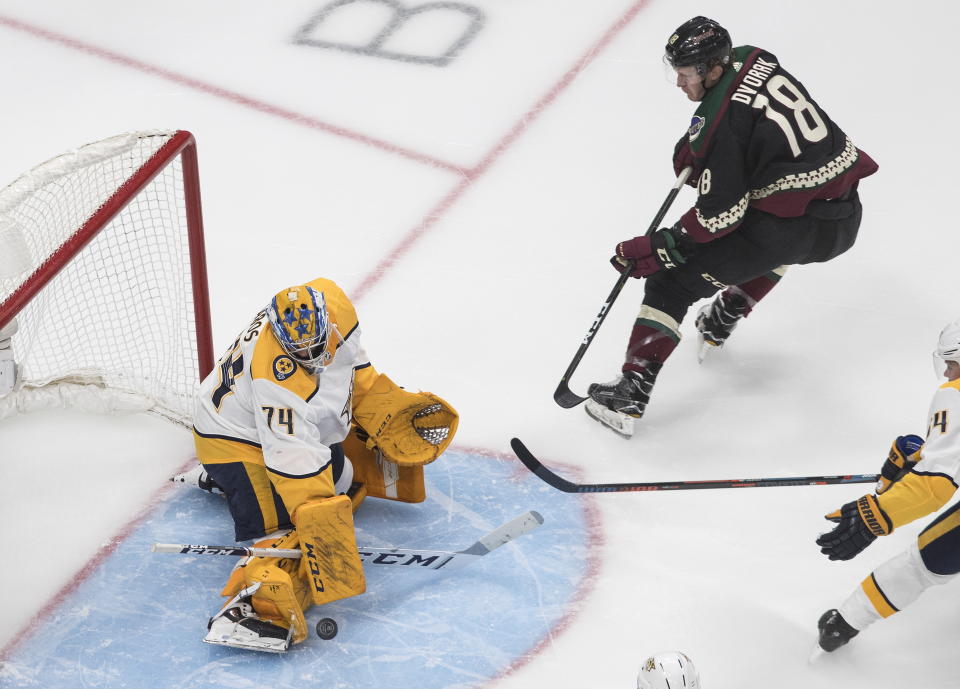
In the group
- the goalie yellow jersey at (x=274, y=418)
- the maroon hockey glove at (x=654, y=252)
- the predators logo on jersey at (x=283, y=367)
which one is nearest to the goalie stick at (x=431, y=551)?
the goalie yellow jersey at (x=274, y=418)

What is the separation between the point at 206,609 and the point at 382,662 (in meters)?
0.45

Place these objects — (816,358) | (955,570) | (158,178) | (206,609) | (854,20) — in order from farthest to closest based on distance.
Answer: (854,20) → (816,358) → (158,178) → (206,609) → (955,570)

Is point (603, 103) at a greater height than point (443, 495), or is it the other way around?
point (603, 103)

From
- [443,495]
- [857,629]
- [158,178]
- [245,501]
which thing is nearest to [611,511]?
[443,495]

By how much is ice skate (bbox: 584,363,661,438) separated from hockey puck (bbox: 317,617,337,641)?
1.01 meters

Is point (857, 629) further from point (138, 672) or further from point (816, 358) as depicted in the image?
point (138, 672)

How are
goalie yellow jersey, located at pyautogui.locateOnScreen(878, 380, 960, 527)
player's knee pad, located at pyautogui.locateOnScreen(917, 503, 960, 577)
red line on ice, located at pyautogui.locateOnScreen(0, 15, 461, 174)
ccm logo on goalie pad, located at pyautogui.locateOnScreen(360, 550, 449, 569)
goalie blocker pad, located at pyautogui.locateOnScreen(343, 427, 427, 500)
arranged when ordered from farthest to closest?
red line on ice, located at pyautogui.locateOnScreen(0, 15, 461, 174)
goalie blocker pad, located at pyautogui.locateOnScreen(343, 427, 427, 500)
ccm logo on goalie pad, located at pyautogui.locateOnScreen(360, 550, 449, 569)
player's knee pad, located at pyautogui.locateOnScreen(917, 503, 960, 577)
goalie yellow jersey, located at pyautogui.locateOnScreen(878, 380, 960, 527)

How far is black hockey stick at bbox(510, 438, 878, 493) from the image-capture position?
10.9ft

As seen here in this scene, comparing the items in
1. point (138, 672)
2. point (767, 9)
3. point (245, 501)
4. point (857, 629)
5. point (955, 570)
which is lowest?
point (138, 672)

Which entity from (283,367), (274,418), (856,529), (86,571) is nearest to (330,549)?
(274,418)

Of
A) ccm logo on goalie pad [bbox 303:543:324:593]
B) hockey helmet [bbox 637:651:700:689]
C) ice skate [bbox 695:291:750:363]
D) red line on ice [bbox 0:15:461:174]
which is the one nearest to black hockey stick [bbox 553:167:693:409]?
ice skate [bbox 695:291:750:363]

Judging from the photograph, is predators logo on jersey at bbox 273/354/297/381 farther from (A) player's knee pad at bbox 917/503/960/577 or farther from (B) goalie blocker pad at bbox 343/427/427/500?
(A) player's knee pad at bbox 917/503/960/577

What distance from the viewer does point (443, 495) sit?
3.68m

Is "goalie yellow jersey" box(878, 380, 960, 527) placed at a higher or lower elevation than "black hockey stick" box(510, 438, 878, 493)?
higher
